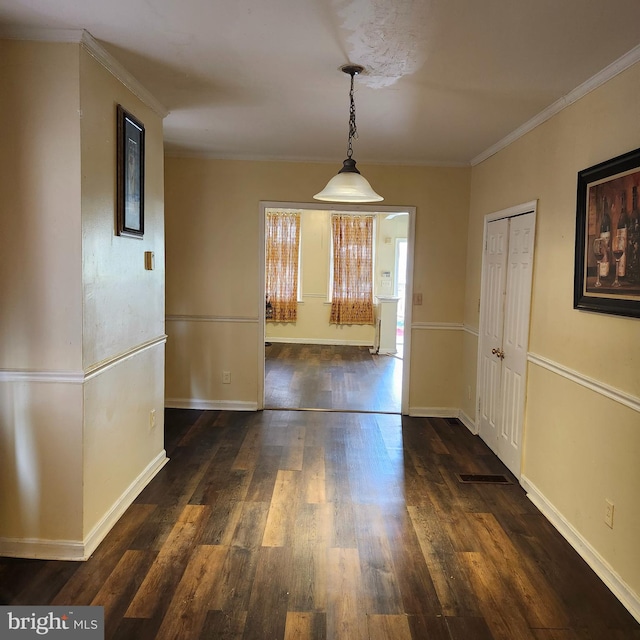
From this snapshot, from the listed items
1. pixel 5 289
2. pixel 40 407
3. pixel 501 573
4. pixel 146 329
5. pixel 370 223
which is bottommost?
pixel 501 573

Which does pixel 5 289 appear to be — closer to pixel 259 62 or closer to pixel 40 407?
pixel 40 407

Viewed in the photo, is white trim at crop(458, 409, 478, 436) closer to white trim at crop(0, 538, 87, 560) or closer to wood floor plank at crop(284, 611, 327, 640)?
wood floor plank at crop(284, 611, 327, 640)

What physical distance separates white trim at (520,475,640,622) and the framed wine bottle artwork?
3.90ft

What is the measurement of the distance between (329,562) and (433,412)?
2.80 meters

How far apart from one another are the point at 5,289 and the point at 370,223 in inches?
289

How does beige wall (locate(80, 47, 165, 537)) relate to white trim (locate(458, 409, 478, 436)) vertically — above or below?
above

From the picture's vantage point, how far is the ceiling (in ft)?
6.71

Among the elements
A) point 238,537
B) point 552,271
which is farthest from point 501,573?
point 552,271

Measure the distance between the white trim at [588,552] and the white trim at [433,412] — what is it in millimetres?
1664

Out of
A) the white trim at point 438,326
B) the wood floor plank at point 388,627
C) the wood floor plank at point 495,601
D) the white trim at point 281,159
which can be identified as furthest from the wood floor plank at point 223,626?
the white trim at point 281,159

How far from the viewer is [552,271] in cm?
313

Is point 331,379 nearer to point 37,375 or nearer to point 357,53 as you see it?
point 37,375

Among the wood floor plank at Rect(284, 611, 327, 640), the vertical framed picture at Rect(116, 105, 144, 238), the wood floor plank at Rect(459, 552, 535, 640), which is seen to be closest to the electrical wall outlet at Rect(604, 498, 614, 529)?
the wood floor plank at Rect(459, 552, 535, 640)

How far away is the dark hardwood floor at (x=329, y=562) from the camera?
2.12 m
